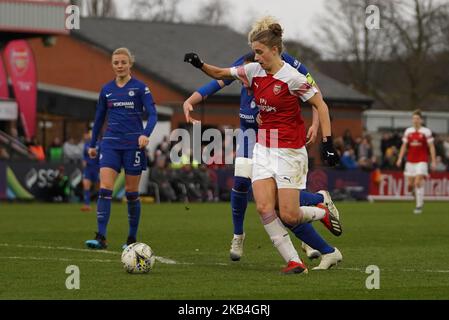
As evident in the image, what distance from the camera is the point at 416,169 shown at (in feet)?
88.2

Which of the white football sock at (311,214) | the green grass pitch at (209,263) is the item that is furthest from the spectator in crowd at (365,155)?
the white football sock at (311,214)

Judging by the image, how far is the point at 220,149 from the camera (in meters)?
28.3

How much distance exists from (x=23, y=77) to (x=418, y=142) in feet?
49.2

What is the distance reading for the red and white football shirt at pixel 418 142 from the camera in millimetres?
26484

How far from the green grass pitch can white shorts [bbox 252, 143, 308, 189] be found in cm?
87

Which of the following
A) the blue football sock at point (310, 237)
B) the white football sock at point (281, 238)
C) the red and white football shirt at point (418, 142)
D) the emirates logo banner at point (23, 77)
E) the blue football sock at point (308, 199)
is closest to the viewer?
the white football sock at point (281, 238)

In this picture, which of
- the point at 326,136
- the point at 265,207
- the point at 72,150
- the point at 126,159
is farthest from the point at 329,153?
the point at 72,150

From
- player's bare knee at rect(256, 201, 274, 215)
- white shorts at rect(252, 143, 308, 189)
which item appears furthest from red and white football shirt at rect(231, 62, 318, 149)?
player's bare knee at rect(256, 201, 274, 215)

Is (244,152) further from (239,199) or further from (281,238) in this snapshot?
(281,238)

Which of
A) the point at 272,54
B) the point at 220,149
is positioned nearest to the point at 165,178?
the point at 220,149

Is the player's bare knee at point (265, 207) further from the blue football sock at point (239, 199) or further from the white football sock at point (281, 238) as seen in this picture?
the blue football sock at point (239, 199)

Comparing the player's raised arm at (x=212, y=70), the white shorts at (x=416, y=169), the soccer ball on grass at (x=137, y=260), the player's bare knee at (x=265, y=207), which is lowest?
the soccer ball on grass at (x=137, y=260)

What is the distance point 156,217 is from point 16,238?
7.09 meters

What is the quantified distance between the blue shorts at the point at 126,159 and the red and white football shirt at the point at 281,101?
11.3 ft
